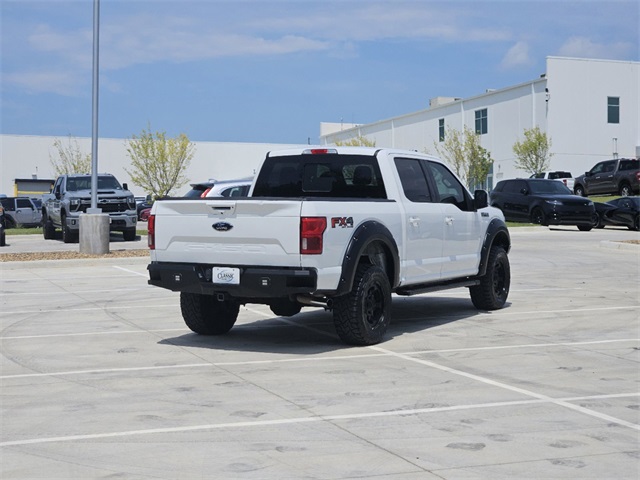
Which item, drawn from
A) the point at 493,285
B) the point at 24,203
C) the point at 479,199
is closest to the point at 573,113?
the point at 24,203

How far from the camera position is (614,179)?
142 ft

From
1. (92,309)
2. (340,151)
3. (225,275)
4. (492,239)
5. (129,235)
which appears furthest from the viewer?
(129,235)

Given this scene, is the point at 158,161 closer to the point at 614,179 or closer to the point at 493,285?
the point at 614,179

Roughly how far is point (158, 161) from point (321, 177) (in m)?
65.4

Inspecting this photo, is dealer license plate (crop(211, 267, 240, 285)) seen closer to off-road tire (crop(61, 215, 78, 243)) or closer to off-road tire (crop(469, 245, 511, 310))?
off-road tire (crop(469, 245, 511, 310))

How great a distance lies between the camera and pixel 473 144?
215ft

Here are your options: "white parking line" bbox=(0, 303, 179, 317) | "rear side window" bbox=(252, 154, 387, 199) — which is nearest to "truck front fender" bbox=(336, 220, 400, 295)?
"rear side window" bbox=(252, 154, 387, 199)

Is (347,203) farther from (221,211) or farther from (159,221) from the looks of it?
(159,221)

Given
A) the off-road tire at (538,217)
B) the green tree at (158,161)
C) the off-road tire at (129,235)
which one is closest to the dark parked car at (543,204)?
the off-road tire at (538,217)

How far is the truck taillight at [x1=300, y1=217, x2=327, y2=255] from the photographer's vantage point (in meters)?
9.22

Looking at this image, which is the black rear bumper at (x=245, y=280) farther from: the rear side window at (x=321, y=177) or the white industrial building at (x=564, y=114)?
the white industrial building at (x=564, y=114)

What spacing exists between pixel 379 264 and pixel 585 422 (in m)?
3.99

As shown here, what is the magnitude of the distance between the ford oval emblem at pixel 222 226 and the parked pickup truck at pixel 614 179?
3522 centimetres

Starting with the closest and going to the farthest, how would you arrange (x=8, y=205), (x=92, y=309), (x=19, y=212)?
(x=92, y=309) < (x=19, y=212) < (x=8, y=205)
